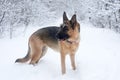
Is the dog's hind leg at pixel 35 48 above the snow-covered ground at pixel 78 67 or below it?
above

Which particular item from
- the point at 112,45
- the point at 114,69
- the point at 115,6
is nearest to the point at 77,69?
the point at 114,69

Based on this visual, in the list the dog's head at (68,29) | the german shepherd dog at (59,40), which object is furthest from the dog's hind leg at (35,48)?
the dog's head at (68,29)

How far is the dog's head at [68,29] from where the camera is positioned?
5172 millimetres

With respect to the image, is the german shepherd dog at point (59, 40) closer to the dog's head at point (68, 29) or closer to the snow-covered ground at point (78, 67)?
the dog's head at point (68, 29)

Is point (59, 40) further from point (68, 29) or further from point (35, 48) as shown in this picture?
point (35, 48)

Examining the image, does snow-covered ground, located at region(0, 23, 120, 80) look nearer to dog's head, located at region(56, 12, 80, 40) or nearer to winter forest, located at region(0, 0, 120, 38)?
dog's head, located at region(56, 12, 80, 40)

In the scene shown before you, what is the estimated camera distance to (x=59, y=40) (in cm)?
564

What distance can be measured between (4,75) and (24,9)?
1461cm

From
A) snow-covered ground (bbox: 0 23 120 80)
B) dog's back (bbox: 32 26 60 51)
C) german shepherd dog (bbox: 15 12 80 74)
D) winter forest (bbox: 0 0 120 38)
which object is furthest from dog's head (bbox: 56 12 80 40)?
winter forest (bbox: 0 0 120 38)

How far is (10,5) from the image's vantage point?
16891mm

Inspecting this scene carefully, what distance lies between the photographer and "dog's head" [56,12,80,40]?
517cm

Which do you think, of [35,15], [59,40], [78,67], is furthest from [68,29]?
[35,15]

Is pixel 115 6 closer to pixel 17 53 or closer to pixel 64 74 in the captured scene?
pixel 17 53

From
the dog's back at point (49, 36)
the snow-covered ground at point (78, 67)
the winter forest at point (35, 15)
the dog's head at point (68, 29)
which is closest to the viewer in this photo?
the dog's head at point (68, 29)
